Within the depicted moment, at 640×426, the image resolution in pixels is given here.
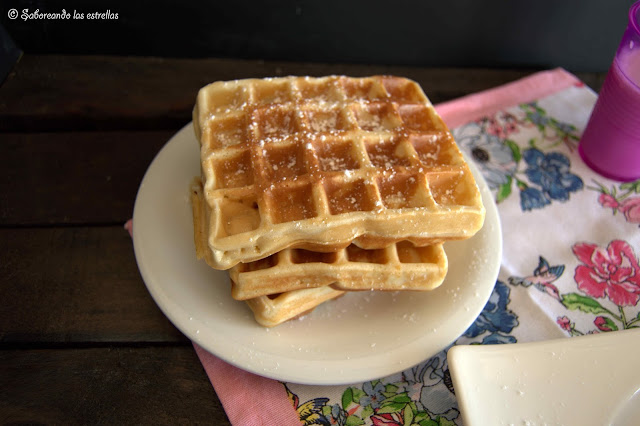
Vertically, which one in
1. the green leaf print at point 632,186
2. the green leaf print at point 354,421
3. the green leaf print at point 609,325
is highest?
the green leaf print at point 632,186

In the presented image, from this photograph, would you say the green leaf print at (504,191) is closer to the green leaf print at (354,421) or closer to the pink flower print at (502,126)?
the pink flower print at (502,126)

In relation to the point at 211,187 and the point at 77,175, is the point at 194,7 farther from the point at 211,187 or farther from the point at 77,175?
the point at 211,187

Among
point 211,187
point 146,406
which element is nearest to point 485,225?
point 211,187

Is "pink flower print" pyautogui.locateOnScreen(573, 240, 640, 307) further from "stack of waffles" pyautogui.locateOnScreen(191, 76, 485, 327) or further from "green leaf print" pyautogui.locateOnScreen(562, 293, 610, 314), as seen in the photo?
"stack of waffles" pyautogui.locateOnScreen(191, 76, 485, 327)

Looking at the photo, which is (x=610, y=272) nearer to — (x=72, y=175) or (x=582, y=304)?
(x=582, y=304)

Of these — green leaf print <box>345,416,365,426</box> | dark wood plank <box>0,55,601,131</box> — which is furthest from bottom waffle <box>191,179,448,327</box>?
dark wood plank <box>0,55,601,131</box>

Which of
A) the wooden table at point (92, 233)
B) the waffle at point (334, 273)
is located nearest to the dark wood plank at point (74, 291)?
the wooden table at point (92, 233)
